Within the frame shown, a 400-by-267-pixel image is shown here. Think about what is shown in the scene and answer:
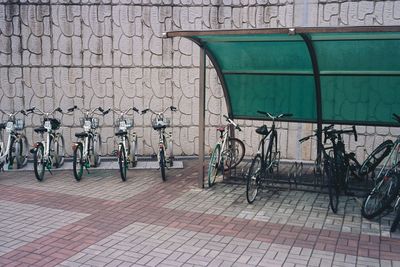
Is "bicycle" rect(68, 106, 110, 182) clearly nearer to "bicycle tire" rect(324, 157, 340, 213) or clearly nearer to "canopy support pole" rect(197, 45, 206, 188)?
"canopy support pole" rect(197, 45, 206, 188)

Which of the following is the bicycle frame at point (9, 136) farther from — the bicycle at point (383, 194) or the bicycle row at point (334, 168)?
the bicycle at point (383, 194)

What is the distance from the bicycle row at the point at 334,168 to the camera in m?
5.47

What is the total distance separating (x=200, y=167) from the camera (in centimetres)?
692

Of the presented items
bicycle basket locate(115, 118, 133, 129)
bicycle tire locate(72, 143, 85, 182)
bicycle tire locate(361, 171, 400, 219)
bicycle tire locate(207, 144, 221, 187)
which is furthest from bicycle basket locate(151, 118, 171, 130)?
bicycle tire locate(361, 171, 400, 219)

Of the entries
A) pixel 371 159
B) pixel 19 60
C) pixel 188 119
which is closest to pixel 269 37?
pixel 371 159

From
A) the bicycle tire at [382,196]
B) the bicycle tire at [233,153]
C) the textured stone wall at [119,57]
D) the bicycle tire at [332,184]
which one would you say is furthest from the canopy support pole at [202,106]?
the bicycle tire at [382,196]

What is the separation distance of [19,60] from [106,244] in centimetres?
563

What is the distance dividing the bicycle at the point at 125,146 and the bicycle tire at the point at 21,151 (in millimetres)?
1888

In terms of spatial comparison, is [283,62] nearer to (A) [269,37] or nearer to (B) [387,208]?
(A) [269,37]

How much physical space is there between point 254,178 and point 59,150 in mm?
4188

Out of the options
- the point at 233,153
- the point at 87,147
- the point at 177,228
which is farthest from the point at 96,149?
the point at 177,228

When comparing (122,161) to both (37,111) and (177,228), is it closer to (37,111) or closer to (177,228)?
(177,228)

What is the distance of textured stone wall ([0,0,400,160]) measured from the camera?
866 cm

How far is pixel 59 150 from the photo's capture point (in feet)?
27.5
